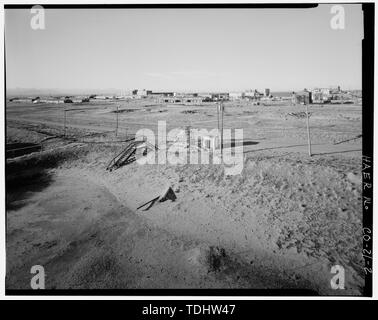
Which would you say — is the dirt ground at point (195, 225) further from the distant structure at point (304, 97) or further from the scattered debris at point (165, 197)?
the distant structure at point (304, 97)

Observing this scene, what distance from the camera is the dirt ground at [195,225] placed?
6355mm

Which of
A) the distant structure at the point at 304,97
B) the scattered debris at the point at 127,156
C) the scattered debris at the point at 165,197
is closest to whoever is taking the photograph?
the scattered debris at the point at 165,197

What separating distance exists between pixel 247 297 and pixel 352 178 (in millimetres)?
6181

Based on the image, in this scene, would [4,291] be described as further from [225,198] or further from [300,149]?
[300,149]

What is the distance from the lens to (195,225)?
820 cm

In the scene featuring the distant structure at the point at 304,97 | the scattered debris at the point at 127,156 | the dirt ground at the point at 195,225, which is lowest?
the dirt ground at the point at 195,225

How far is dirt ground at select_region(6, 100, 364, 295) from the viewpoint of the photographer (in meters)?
6.36

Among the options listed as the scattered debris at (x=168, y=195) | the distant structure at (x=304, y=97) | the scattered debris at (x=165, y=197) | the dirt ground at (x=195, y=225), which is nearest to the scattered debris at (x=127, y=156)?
the dirt ground at (x=195, y=225)

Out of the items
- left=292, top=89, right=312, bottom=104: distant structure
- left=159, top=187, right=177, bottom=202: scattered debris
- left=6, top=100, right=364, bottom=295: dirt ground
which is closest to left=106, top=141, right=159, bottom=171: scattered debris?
left=6, top=100, right=364, bottom=295: dirt ground

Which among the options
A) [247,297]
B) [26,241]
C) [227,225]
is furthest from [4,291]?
[227,225]

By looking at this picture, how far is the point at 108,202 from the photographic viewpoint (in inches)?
396

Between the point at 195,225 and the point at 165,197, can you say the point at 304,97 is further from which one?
the point at 195,225

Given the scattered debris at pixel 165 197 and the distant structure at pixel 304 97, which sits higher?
the distant structure at pixel 304 97

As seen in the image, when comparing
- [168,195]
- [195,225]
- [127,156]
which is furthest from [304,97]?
[127,156]
